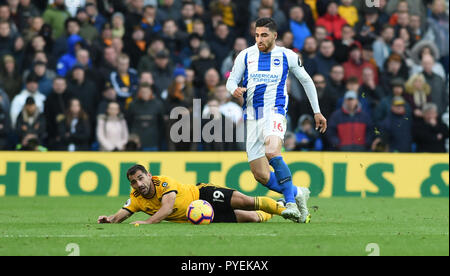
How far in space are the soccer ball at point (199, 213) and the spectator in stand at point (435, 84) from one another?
28.6 feet

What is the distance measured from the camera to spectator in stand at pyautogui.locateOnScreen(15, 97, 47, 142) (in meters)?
17.2

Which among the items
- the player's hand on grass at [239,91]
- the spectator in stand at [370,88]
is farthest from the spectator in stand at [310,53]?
the player's hand on grass at [239,91]

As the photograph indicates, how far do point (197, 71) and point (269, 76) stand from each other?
23.5 ft

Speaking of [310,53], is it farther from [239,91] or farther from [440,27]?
[239,91]

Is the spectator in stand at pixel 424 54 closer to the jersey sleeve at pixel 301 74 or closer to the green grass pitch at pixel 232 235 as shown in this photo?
the green grass pitch at pixel 232 235

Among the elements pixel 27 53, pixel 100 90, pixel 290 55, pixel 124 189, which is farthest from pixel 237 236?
pixel 27 53

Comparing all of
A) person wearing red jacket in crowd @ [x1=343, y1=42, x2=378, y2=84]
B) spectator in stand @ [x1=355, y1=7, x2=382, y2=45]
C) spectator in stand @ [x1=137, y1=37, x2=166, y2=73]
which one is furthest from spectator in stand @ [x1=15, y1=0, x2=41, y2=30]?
spectator in stand @ [x1=355, y1=7, x2=382, y2=45]

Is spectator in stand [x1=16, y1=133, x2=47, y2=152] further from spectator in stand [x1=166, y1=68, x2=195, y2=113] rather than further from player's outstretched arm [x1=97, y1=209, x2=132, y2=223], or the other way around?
A: player's outstretched arm [x1=97, y1=209, x2=132, y2=223]

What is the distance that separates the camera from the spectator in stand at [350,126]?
17.2m

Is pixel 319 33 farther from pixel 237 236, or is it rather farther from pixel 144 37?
pixel 237 236

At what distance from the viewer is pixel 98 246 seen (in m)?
8.73

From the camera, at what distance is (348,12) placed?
65.8 ft

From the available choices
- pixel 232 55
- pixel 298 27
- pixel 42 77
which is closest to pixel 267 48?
pixel 232 55

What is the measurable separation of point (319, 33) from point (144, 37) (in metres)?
3.54
